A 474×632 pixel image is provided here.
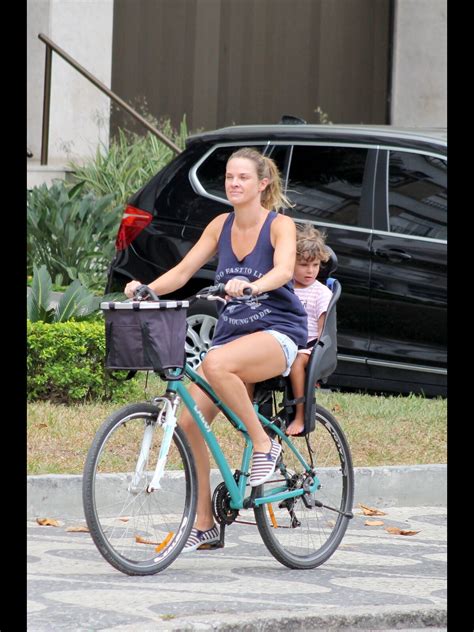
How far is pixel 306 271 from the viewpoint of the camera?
6203mm

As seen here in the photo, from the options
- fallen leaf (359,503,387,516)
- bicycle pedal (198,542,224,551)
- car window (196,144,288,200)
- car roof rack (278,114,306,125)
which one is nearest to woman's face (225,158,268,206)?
bicycle pedal (198,542,224,551)

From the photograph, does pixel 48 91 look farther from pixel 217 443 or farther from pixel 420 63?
pixel 217 443

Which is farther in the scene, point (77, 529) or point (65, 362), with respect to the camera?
point (65, 362)

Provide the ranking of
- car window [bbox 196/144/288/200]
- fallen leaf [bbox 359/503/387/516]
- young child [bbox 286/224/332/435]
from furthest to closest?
car window [bbox 196/144/288/200]
fallen leaf [bbox 359/503/387/516]
young child [bbox 286/224/332/435]

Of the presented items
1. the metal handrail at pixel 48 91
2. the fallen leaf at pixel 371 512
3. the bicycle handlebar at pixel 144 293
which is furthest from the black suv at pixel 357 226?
the metal handrail at pixel 48 91

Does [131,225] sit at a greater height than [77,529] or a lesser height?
greater

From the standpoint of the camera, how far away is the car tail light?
966cm

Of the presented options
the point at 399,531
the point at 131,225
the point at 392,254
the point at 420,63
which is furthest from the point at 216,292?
the point at 420,63

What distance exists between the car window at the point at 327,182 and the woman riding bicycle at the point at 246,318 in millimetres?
3546

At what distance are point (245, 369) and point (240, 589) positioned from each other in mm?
882

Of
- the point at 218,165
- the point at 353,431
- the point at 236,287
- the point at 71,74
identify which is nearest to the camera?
the point at 236,287

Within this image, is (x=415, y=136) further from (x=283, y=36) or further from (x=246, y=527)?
(x=283, y=36)

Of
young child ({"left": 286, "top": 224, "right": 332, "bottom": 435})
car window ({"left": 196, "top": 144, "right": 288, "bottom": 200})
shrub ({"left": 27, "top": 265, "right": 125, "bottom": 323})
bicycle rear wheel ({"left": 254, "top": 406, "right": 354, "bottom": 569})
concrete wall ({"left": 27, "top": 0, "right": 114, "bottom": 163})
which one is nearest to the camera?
bicycle rear wheel ({"left": 254, "top": 406, "right": 354, "bottom": 569})

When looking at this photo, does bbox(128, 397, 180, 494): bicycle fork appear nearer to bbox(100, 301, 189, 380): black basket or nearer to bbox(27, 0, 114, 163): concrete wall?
bbox(100, 301, 189, 380): black basket
